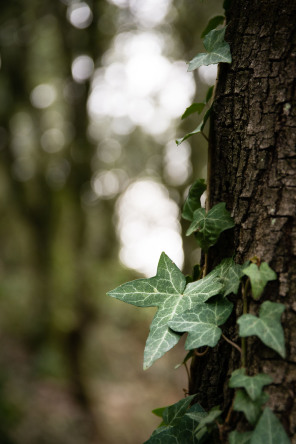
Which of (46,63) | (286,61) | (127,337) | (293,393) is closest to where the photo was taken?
(293,393)

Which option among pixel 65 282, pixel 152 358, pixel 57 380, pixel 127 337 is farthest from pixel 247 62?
pixel 127 337

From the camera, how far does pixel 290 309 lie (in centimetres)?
79

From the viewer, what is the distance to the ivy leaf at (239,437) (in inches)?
29.3

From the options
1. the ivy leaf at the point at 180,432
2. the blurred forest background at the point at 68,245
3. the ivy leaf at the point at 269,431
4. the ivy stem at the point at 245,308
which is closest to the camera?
the ivy leaf at the point at 269,431

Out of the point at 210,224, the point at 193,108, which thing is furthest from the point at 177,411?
the point at 193,108

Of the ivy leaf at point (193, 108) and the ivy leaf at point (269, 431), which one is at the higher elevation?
the ivy leaf at point (193, 108)

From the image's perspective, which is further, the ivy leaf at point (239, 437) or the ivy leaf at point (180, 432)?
the ivy leaf at point (180, 432)

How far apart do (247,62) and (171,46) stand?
7650 mm

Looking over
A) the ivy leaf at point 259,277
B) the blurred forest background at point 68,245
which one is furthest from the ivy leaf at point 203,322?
the blurred forest background at point 68,245

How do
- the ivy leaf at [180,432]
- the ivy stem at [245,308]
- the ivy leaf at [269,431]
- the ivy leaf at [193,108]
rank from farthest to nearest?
the ivy leaf at [193,108]
the ivy leaf at [180,432]
the ivy stem at [245,308]
the ivy leaf at [269,431]

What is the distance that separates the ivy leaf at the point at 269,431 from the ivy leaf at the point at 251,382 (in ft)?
0.12

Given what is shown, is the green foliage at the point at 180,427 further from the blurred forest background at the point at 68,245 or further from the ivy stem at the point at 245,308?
the blurred forest background at the point at 68,245

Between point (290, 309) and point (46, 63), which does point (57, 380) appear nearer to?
point (290, 309)

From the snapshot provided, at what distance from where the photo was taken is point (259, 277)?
780 millimetres
